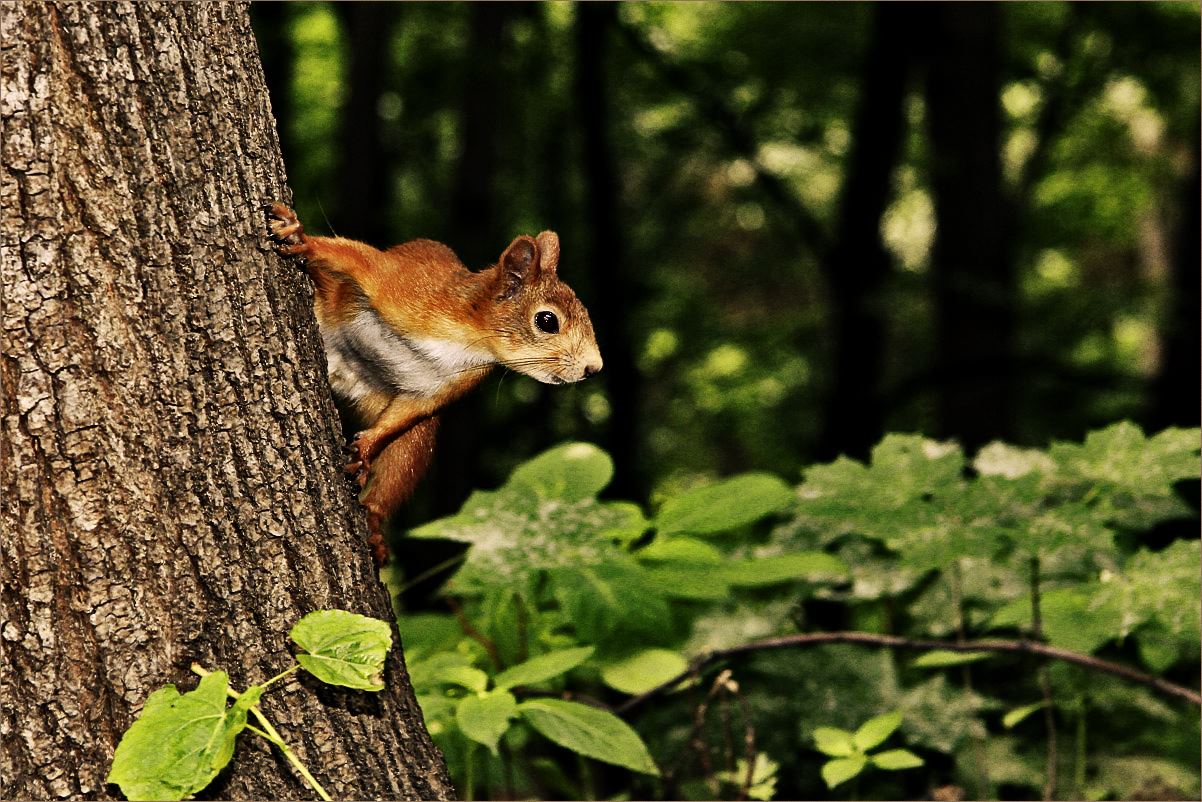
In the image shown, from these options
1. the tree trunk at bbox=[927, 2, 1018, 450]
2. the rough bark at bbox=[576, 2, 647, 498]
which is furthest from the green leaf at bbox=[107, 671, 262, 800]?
the rough bark at bbox=[576, 2, 647, 498]

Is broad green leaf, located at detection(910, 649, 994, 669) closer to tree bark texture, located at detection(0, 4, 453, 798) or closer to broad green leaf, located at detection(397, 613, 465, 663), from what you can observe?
broad green leaf, located at detection(397, 613, 465, 663)

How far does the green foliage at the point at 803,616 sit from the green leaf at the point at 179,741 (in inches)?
19.4

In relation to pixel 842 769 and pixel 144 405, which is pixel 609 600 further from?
pixel 144 405

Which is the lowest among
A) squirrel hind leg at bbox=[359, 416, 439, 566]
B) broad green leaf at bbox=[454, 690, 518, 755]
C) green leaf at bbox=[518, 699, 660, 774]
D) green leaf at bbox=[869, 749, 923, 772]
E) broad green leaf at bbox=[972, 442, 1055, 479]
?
green leaf at bbox=[869, 749, 923, 772]

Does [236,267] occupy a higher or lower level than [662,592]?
higher

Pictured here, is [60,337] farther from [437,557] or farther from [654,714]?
[437,557]

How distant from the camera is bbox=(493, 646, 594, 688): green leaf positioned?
2139mm

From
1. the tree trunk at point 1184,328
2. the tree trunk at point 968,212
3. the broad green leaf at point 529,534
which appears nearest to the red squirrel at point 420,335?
the broad green leaf at point 529,534

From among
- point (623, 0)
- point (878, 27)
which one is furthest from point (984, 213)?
point (623, 0)

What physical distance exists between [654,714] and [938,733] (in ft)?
2.41

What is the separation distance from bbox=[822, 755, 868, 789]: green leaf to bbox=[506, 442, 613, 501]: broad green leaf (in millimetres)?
736

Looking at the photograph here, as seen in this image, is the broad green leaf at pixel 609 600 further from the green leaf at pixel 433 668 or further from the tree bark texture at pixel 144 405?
the tree bark texture at pixel 144 405

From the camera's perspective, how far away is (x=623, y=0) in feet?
33.6

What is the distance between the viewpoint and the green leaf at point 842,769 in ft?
7.30
